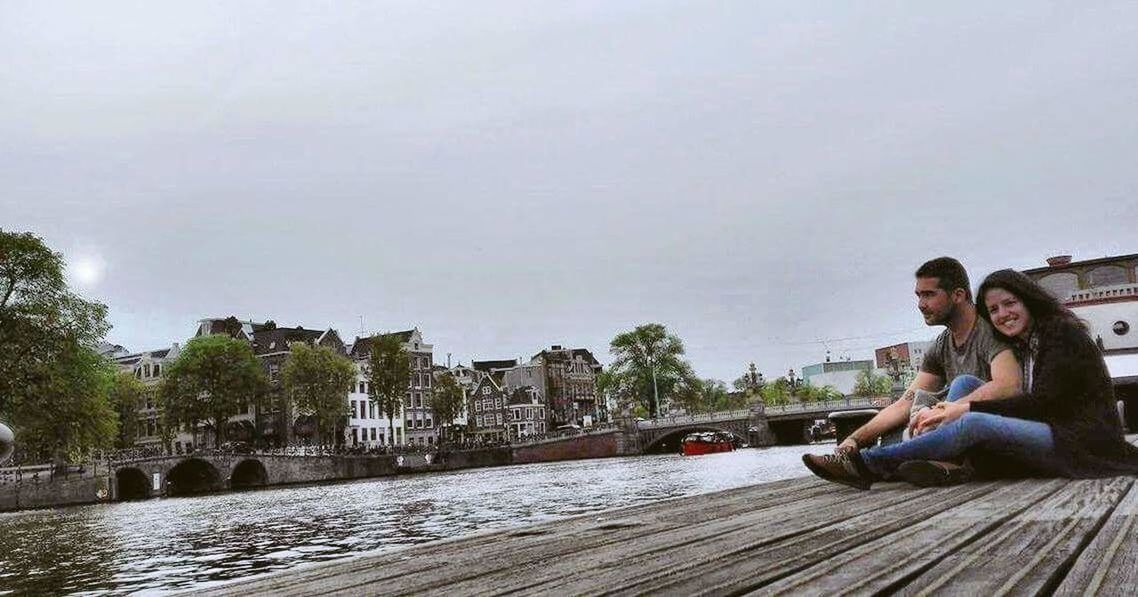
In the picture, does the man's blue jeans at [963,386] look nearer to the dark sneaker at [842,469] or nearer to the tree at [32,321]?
the dark sneaker at [842,469]

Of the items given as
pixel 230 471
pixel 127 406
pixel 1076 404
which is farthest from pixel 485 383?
pixel 1076 404

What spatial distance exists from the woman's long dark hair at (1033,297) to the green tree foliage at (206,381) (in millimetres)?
71323

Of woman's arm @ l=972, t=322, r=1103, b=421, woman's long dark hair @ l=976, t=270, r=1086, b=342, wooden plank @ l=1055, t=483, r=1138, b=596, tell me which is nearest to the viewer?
wooden plank @ l=1055, t=483, r=1138, b=596

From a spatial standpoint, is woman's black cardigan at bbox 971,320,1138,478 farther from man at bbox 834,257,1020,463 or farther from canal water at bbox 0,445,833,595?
canal water at bbox 0,445,833,595

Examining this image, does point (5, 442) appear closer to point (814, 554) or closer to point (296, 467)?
point (814, 554)

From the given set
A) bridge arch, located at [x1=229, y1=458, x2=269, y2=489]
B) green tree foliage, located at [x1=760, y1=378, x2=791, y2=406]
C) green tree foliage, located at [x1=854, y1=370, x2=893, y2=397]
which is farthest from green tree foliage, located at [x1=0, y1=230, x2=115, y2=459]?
green tree foliage, located at [x1=854, y1=370, x2=893, y2=397]

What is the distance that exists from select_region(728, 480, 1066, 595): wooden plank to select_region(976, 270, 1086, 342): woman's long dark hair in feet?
3.76

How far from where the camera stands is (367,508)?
81.4 ft

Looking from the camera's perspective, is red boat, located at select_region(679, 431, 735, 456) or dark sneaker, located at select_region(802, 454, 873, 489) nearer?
dark sneaker, located at select_region(802, 454, 873, 489)

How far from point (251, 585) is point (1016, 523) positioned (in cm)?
258

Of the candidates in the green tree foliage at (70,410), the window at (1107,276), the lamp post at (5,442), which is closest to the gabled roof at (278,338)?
the green tree foliage at (70,410)

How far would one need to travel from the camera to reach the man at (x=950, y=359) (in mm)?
4961

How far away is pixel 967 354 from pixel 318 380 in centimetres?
6862

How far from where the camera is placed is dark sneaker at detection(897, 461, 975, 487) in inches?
199
